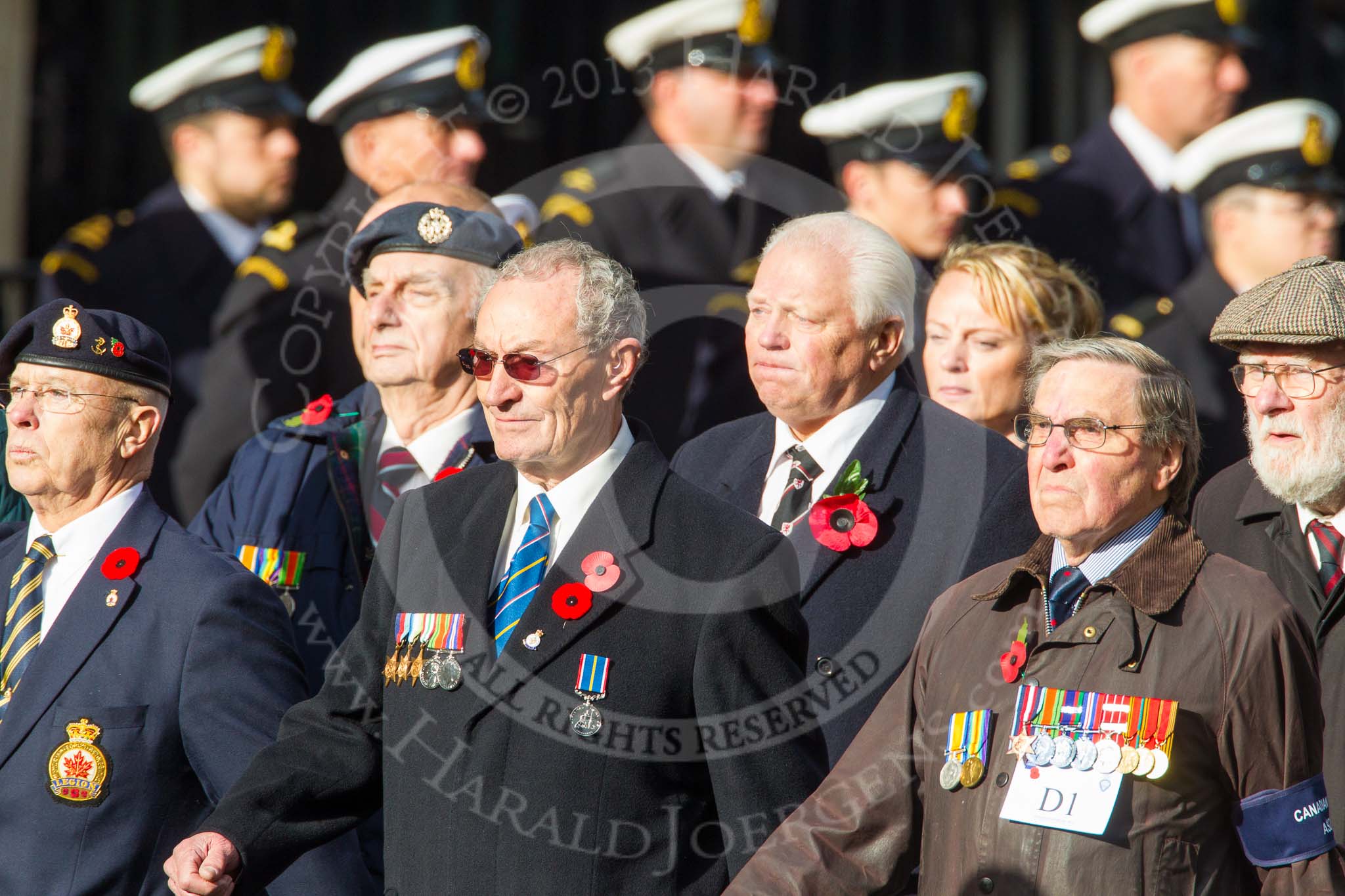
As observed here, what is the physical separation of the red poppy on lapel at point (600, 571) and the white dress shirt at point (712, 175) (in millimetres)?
2964

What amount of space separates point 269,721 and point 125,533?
0.54m

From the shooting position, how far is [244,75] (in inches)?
274

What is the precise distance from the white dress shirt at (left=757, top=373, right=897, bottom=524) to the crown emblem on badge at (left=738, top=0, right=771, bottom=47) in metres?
2.40

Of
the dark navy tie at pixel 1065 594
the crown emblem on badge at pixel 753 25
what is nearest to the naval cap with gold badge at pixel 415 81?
the crown emblem on badge at pixel 753 25

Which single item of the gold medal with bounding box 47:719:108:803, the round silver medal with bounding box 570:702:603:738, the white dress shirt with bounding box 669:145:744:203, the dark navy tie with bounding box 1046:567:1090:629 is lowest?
the gold medal with bounding box 47:719:108:803

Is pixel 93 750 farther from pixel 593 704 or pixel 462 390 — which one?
pixel 462 390

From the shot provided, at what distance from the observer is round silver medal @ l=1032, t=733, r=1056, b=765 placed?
9.83 feet

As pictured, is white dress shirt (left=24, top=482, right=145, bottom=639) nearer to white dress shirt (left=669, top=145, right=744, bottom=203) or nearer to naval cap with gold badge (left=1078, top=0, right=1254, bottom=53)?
white dress shirt (left=669, top=145, right=744, bottom=203)

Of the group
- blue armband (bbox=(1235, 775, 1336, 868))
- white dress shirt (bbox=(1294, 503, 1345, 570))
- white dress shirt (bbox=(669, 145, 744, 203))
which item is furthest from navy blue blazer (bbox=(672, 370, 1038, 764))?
white dress shirt (bbox=(669, 145, 744, 203))

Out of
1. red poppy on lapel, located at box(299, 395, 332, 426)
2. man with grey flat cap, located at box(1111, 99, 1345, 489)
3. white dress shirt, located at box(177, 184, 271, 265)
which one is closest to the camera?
red poppy on lapel, located at box(299, 395, 332, 426)

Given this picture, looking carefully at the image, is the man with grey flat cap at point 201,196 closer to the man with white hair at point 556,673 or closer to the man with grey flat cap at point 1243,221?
the man with grey flat cap at point 1243,221

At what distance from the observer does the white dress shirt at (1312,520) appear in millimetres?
3729

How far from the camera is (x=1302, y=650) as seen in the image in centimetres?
291

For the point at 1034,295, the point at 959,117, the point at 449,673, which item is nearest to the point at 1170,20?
the point at 959,117
